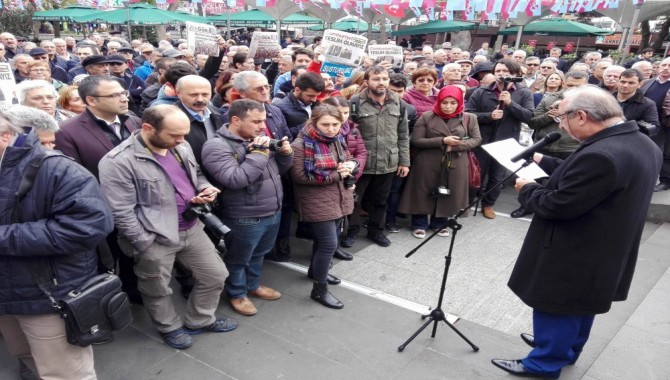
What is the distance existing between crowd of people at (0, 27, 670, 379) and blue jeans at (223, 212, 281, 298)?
0.01 metres

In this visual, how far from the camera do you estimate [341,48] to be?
211 inches

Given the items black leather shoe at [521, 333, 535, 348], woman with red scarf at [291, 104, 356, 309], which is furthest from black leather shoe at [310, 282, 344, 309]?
black leather shoe at [521, 333, 535, 348]

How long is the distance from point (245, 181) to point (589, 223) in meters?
2.16

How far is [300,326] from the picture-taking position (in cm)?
359

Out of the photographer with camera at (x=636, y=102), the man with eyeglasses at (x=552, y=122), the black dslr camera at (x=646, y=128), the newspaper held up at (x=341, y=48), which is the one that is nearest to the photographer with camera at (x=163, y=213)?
the newspaper held up at (x=341, y=48)

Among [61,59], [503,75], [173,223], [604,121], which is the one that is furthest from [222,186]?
[61,59]

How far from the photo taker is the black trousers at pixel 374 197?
4.97 meters

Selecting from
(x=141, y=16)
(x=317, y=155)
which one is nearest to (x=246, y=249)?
(x=317, y=155)

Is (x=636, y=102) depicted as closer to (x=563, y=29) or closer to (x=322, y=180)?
(x=322, y=180)

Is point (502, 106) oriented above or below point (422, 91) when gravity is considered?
below

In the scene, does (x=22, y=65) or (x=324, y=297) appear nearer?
(x=324, y=297)

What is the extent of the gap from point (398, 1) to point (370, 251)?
29.9 feet

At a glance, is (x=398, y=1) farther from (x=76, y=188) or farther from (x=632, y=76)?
(x=76, y=188)

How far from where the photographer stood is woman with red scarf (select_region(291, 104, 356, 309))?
371cm
